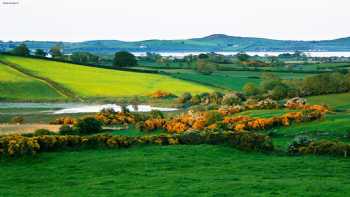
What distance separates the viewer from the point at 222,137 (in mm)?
34125

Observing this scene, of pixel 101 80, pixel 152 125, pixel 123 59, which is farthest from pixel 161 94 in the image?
pixel 152 125

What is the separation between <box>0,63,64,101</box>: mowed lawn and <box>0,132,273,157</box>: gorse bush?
59303mm

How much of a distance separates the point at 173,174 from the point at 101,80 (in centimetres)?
8278

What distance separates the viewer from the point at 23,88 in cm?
9519

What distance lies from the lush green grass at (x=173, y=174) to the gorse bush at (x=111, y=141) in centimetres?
74

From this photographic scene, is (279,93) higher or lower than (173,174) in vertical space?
lower

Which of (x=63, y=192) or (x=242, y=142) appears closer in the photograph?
(x=63, y=192)

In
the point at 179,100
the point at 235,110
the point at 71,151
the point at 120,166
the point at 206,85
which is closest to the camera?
the point at 120,166

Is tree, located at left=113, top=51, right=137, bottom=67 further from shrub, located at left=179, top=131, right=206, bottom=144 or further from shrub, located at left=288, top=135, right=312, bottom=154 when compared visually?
shrub, located at left=288, top=135, right=312, bottom=154

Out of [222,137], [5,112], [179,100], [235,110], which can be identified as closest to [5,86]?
[5,112]

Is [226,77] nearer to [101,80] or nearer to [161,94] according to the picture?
[101,80]

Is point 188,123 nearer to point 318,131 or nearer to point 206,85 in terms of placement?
point 318,131

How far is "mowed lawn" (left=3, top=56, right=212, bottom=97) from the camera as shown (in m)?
98.4

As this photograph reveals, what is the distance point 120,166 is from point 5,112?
5172 cm
